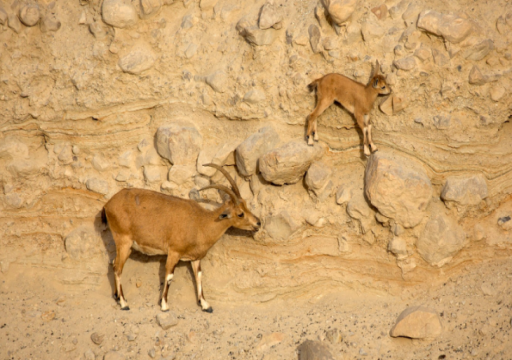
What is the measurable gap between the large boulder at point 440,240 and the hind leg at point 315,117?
99.9 inches

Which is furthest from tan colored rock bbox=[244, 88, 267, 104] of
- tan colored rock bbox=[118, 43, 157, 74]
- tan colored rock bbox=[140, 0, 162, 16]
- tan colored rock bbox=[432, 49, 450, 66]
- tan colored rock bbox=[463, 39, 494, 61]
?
tan colored rock bbox=[463, 39, 494, 61]

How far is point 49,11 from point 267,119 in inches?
215

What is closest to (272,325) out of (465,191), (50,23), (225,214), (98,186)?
(225,214)

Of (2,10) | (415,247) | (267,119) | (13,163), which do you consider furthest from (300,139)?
(2,10)

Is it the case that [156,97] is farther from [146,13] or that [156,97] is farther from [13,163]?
[13,163]

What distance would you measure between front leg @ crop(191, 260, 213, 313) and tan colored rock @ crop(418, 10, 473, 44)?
5872 millimetres

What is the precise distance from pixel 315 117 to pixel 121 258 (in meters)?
4.39

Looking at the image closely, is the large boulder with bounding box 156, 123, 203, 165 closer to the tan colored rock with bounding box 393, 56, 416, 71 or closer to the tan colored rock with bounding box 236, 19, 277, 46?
the tan colored rock with bounding box 236, 19, 277, 46

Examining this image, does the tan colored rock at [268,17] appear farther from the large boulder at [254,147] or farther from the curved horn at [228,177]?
the curved horn at [228,177]

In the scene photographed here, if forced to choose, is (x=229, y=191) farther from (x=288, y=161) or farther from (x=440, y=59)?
(x=440, y=59)

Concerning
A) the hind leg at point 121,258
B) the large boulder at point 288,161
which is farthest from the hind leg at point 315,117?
the hind leg at point 121,258

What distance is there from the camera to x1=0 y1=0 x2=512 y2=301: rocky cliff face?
29.9ft

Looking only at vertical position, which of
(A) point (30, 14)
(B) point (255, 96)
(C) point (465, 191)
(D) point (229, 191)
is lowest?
(D) point (229, 191)

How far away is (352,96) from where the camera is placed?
9.23 meters
